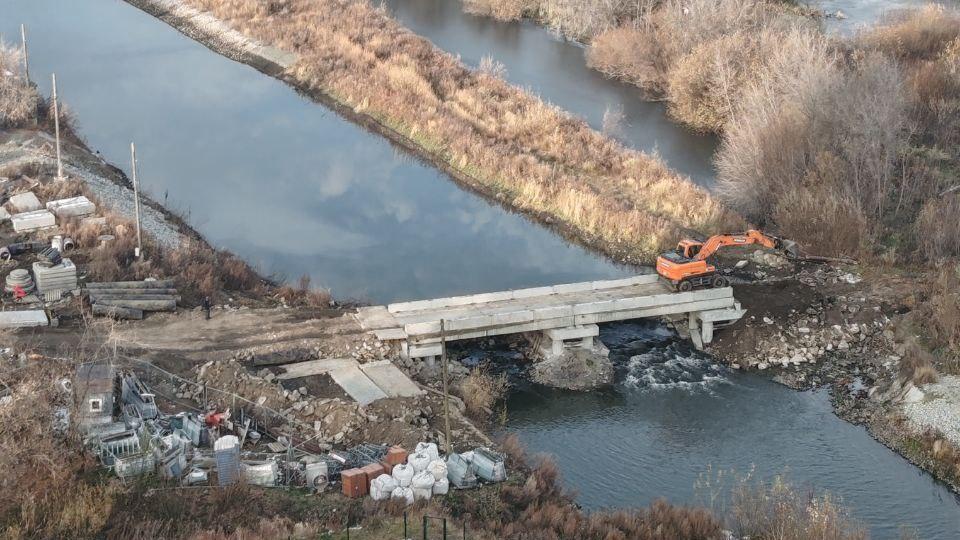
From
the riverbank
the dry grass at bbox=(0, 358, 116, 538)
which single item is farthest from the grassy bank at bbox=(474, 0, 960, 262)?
the dry grass at bbox=(0, 358, 116, 538)

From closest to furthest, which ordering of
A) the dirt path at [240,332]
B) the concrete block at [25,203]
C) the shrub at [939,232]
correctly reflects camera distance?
the dirt path at [240,332] → the concrete block at [25,203] → the shrub at [939,232]

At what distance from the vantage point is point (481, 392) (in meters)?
22.9

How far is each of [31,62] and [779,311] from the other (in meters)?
33.2

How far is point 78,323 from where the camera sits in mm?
A: 23422

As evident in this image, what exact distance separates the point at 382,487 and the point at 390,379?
5.10 meters

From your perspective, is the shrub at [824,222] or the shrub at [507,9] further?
the shrub at [507,9]

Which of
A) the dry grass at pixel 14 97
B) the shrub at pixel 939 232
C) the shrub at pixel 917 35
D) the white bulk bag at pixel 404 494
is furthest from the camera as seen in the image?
the shrub at pixel 917 35

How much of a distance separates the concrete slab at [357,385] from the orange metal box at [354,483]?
3.64 meters

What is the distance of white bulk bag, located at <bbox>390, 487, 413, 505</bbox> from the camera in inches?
701

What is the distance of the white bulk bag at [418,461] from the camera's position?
18.4m

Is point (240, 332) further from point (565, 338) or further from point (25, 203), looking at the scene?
point (25, 203)

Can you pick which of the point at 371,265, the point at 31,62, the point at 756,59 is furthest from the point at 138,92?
the point at 756,59

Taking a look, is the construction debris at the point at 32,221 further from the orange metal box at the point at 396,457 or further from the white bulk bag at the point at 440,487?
the white bulk bag at the point at 440,487

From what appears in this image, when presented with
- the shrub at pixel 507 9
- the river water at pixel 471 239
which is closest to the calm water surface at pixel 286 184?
the river water at pixel 471 239
